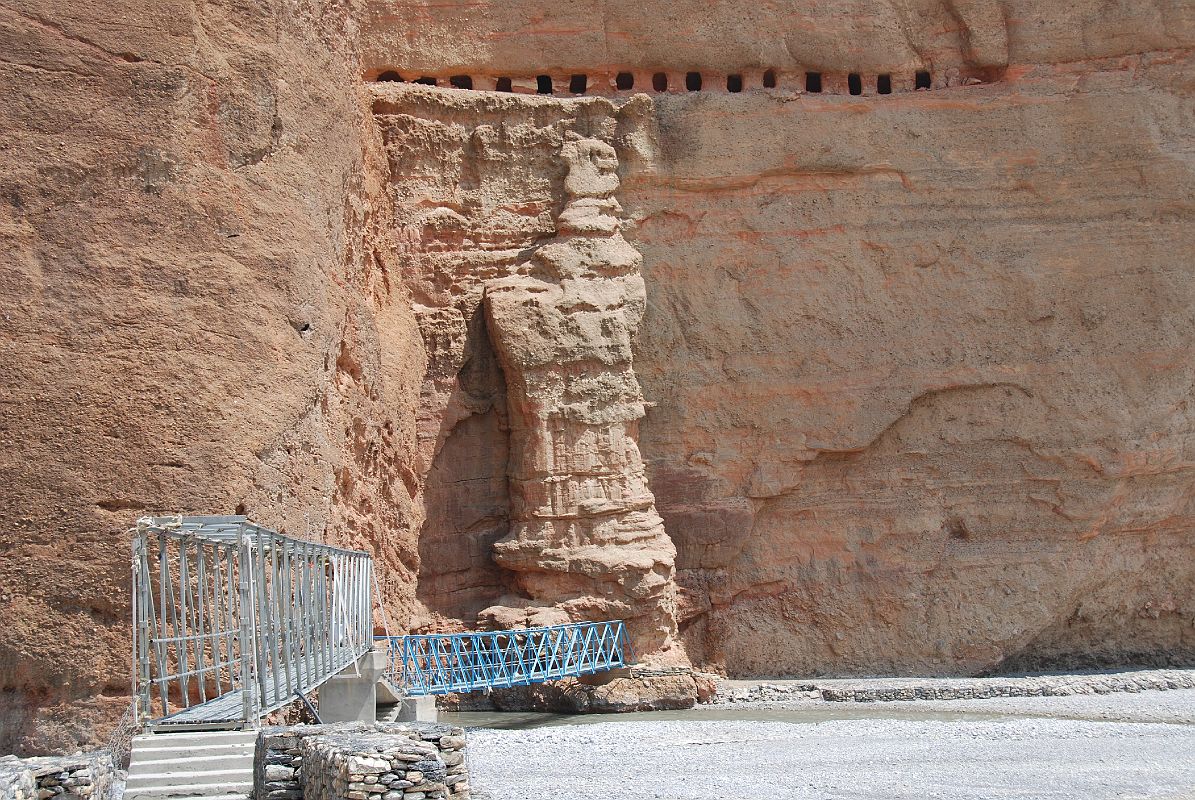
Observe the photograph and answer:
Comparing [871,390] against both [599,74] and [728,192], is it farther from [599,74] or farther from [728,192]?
[599,74]

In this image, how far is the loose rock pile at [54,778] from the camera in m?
6.67

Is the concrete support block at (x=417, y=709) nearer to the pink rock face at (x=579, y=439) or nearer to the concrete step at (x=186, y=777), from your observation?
the pink rock face at (x=579, y=439)

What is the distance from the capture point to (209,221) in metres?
11.8

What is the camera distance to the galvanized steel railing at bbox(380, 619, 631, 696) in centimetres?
1420

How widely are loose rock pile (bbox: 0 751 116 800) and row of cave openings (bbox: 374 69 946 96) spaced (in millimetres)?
11570

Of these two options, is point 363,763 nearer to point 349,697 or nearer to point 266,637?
point 266,637

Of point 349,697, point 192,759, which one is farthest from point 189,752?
point 349,697

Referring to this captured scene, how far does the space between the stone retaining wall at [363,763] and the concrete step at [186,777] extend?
0.14 metres

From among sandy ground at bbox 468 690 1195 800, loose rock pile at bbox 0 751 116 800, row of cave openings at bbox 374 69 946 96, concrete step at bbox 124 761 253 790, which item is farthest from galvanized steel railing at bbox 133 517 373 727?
row of cave openings at bbox 374 69 946 96

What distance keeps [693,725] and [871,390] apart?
18.7ft

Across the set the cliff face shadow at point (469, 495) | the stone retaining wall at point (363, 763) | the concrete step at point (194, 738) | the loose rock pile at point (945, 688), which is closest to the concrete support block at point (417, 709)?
the cliff face shadow at point (469, 495)

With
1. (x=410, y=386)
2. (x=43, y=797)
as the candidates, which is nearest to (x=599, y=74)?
(x=410, y=386)

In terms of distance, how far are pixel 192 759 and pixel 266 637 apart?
0.99 meters

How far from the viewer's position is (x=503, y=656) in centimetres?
1462
